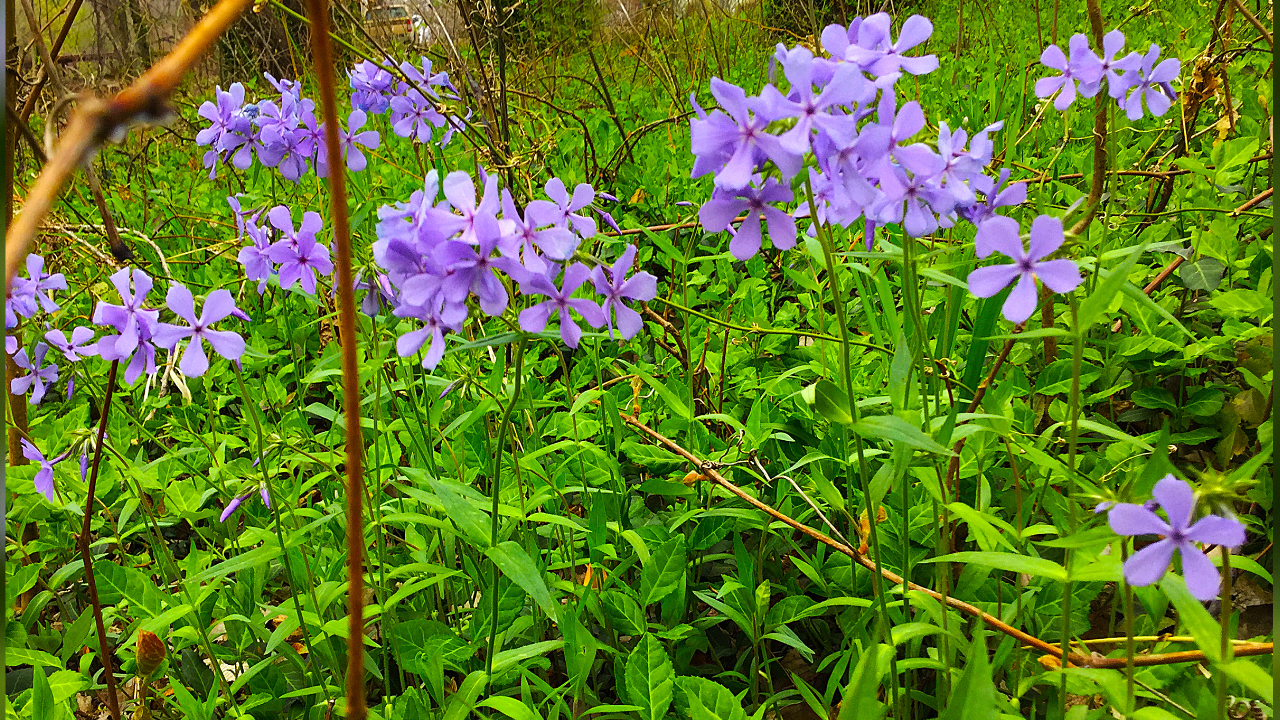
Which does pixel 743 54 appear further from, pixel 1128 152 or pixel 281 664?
pixel 281 664

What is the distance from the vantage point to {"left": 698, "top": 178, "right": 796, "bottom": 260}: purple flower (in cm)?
94

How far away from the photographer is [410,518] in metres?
1.33

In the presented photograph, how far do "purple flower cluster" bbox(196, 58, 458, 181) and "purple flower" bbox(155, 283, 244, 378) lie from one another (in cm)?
54

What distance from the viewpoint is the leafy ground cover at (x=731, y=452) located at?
933 mm

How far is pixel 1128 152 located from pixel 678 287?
1.58 m

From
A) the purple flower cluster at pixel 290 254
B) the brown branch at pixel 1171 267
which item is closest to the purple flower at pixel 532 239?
the purple flower cluster at pixel 290 254

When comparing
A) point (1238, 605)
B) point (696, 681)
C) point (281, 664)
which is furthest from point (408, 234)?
point (1238, 605)

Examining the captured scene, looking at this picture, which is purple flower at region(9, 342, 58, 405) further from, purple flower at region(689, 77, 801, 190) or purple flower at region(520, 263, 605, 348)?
purple flower at region(689, 77, 801, 190)

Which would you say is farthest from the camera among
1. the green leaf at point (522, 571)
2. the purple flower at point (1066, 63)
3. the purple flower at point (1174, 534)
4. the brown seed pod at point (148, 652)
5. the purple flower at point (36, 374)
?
the purple flower at point (36, 374)

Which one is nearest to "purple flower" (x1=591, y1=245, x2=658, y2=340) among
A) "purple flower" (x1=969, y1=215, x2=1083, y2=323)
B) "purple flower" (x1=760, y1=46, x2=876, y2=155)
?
"purple flower" (x1=760, y1=46, x2=876, y2=155)

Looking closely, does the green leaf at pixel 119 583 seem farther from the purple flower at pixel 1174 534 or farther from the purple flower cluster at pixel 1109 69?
the purple flower cluster at pixel 1109 69

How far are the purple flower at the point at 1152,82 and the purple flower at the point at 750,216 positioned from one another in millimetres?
815

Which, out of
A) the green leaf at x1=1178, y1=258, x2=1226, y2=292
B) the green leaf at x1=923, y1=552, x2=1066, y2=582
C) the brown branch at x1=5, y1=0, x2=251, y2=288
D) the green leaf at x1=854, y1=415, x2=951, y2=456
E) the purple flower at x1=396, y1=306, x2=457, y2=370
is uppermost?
the green leaf at x1=1178, y1=258, x2=1226, y2=292

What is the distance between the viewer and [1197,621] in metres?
0.77
